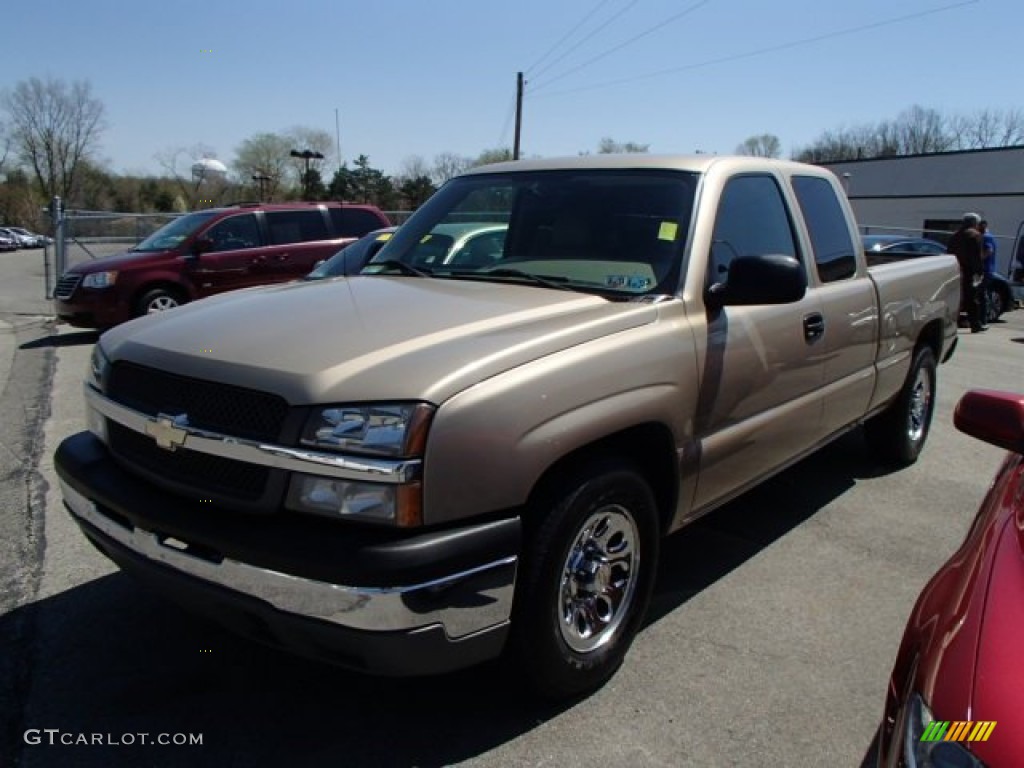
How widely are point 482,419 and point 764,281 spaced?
1362 millimetres

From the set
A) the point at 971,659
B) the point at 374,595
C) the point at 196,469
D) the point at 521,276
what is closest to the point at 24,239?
the point at 521,276

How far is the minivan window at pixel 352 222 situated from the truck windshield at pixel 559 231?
8.71 m

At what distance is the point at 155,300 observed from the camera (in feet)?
35.6

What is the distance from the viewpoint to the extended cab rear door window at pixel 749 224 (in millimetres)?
3455

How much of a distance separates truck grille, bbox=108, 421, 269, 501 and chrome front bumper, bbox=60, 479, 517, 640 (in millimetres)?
186

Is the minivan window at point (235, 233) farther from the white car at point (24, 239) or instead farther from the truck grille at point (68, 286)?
the white car at point (24, 239)

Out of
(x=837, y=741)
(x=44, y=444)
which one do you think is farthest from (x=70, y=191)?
(x=837, y=741)

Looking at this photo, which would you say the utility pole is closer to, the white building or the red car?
the white building

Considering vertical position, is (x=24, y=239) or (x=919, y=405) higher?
(x=24, y=239)

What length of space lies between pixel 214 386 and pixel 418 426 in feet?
2.32

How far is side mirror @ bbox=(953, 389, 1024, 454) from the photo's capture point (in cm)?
214

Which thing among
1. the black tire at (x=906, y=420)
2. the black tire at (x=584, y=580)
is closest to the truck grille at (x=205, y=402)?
the black tire at (x=584, y=580)

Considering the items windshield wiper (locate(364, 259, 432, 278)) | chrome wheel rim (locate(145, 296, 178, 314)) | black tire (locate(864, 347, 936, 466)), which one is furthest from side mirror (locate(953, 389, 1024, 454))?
chrome wheel rim (locate(145, 296, 178, 314))

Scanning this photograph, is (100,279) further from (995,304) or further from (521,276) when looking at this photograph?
(995,304)
